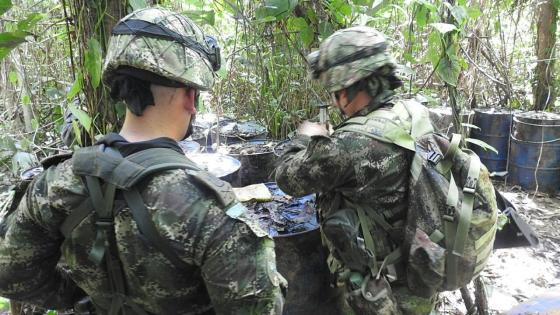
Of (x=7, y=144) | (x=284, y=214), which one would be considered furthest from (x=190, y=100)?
(x=7, y=144)

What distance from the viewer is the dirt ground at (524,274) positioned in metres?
3.51

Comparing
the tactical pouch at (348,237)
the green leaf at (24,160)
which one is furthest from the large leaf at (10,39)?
the green leaf at (24,160)

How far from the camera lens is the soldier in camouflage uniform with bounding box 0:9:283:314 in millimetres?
1165

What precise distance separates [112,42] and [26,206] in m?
0.52

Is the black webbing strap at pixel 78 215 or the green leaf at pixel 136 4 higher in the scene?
the green leaf at pixel 136 4

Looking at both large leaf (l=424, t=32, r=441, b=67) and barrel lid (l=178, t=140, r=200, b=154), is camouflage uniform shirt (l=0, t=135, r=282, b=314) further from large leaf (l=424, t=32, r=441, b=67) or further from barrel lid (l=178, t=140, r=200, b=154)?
large leaf (l=424, t=32, r=441, b=67)

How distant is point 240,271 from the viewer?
1.18 metres

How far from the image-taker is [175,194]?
1.15 m

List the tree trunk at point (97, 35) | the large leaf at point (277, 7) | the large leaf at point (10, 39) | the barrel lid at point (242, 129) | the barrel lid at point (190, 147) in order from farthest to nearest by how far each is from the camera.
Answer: the barrel lid at point (242, 129), the barrel lid at point (190, 147), the large leaf at point (277, 7), the tree trunk at point (97, 35), the large leaf at point (10, 39)

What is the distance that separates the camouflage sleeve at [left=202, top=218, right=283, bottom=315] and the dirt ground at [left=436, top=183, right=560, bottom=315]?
7.91ft

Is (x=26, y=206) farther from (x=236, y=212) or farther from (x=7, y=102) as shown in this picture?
(x=7, y=102)

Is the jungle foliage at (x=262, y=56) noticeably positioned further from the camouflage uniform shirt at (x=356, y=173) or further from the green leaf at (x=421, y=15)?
the camouflage uniform shirt at (x=356, y=173)

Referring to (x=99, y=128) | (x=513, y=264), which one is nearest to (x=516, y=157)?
(x=513, y=264)

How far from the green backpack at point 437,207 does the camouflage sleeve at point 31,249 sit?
136cm
